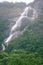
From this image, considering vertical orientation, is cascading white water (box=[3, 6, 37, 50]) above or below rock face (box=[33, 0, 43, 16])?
below

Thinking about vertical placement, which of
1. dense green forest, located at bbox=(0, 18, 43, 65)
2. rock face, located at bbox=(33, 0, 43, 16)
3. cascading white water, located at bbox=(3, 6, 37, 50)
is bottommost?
dense green forest, located at bbox=(0, 18, 43, 65)

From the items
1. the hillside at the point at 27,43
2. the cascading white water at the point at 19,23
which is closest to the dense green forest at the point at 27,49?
the hillside at the point at 27,43

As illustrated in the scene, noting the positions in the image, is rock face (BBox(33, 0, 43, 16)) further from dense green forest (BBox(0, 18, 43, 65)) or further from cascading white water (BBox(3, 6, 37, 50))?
dense green forest (BBox(0, 18, 43, 65))

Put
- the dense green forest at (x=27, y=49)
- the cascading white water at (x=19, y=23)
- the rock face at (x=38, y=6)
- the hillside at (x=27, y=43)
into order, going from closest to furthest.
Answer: the dense green forest at (x=27, y=49) → the hillside at (x=27, y=43) → the cascading white water at (x=19, y=23) → the rock face at (x=38, y=6)

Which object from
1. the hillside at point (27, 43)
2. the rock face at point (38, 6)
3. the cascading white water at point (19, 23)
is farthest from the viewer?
the rock face at point (38, 6)

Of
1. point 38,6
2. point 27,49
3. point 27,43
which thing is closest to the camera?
point 27,49

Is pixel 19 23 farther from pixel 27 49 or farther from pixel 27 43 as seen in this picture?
pixel 27 49

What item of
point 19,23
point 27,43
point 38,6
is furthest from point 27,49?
point 38,6

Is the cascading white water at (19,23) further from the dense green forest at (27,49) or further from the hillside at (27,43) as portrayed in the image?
the dense green forest at (27,49)

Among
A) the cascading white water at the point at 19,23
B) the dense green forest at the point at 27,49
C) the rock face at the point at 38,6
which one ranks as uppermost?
the rock face at the point at 38,6

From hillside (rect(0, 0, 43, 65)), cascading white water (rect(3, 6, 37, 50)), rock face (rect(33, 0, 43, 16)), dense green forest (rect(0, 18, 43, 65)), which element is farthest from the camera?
rock face (rect(33, 0, 43, 16))

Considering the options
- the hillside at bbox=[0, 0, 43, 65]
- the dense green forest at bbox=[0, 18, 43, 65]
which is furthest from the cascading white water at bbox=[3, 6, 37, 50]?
the dense green forest at bbox=[0, 18, 43, 65]
